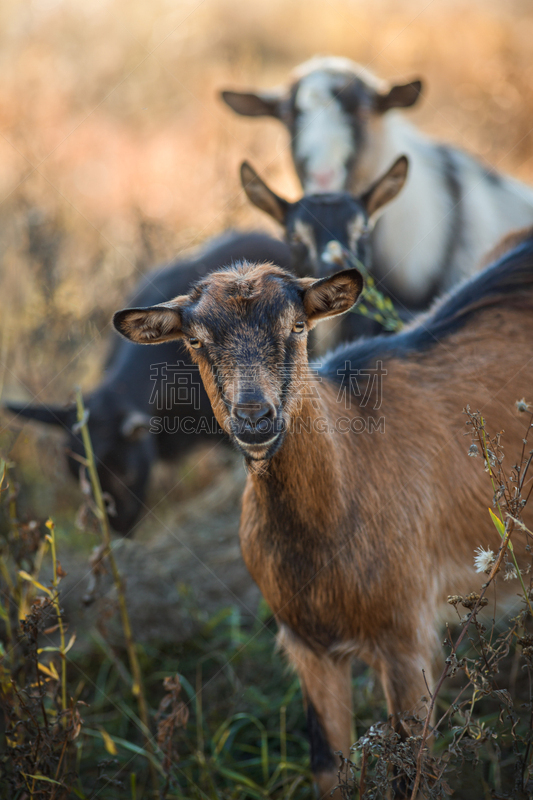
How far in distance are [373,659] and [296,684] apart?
1.36m

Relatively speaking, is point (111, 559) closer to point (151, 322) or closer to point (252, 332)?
point (151, 322)

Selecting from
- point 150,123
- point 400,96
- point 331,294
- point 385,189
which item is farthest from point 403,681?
point 150,123

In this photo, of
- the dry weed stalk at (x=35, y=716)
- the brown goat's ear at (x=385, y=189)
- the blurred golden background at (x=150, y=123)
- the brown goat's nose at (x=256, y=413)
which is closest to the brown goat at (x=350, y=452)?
the brown goat's nose at (x=256, y=413)

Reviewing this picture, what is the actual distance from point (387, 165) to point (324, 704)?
13.3ft

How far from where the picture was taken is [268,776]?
12.7ft

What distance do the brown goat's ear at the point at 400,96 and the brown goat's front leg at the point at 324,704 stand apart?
4095 mm

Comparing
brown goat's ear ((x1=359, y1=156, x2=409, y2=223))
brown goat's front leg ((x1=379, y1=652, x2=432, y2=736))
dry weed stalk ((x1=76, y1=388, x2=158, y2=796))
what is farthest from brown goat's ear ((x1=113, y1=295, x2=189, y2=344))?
brown goat's ear ((x1=359, y1=156, x2=409, y2=223))

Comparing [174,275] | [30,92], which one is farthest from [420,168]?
[30,92]

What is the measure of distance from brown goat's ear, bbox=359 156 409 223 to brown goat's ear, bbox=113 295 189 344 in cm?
199

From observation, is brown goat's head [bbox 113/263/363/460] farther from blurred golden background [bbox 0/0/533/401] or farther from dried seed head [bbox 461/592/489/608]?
blurred golden background [bbox 0/0/533/401]

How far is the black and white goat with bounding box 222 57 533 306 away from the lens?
521cm

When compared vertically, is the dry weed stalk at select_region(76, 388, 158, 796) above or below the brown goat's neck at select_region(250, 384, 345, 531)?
below

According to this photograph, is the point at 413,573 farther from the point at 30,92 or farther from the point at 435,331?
the point at 30,92

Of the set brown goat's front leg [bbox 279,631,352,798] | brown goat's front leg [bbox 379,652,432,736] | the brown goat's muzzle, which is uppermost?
the brown goat's muzzle
